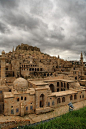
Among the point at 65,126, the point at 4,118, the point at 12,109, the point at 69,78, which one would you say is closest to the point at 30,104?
the point at 12,109

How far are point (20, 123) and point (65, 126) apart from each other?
6664 mm

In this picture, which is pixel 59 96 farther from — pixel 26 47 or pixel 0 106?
pixel 26 47

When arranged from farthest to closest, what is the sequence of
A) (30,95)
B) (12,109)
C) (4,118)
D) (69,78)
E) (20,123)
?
(69,78) → (30,95) → (12,109) → (4,118) → (20,123)

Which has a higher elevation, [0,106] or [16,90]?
[16,90]

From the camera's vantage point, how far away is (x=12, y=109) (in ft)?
75.2

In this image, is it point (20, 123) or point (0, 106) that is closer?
point (20, 123)

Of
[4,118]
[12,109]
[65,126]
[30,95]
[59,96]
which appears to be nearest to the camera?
[65,126]

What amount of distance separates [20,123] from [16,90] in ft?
24.9

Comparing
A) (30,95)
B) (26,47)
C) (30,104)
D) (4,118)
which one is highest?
(26,47)

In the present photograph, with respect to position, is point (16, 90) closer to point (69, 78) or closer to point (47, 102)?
point (47, 102)

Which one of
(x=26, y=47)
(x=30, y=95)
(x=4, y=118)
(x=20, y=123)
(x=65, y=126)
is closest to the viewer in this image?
(x=65, y=126)

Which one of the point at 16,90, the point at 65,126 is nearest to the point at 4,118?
the point at 16,90

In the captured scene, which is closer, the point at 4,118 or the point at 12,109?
the point at 4,118

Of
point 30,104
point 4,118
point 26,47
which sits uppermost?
point 26,47
